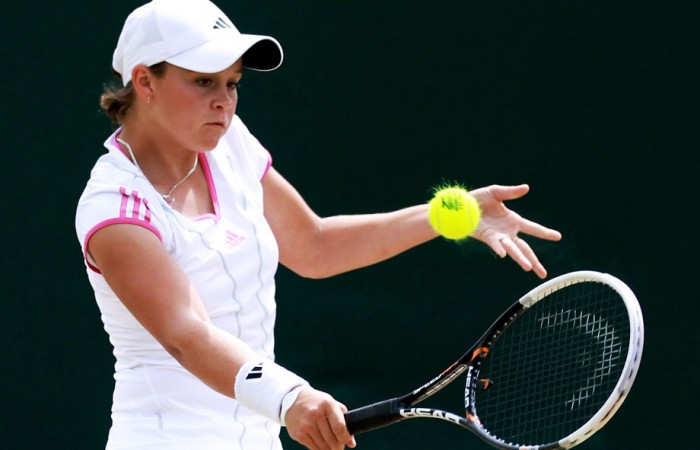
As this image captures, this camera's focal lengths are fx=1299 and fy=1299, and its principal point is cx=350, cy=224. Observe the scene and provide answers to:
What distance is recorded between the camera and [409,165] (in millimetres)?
3664

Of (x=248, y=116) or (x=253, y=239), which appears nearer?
(x=253, y=239)

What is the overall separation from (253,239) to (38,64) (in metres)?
1.53

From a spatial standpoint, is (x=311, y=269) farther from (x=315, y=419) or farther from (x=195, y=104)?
(x=315, y=419)

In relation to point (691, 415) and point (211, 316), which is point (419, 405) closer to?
point (691, 415)

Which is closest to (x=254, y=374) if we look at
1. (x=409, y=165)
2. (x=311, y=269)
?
(x=311, y=269)

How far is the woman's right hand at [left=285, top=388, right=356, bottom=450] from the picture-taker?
2139mm

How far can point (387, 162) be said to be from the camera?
145 inches

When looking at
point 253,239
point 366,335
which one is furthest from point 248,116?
point 253,239

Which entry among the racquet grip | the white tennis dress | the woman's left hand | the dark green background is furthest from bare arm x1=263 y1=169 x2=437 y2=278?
the dark green background

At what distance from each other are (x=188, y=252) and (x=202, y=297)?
0.30ft

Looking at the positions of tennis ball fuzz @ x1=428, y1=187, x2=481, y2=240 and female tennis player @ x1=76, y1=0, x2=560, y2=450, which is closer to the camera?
female tennis player @ x1=76, y1=0, x2=560, y2=450

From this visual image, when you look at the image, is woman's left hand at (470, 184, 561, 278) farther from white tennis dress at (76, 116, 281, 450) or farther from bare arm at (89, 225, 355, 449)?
bare arm at (89, 225, 355, 449)

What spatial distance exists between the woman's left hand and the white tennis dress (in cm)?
44

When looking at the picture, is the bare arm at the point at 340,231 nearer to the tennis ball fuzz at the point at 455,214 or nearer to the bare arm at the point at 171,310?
the tennis ball fuzz at the point at 455,214
